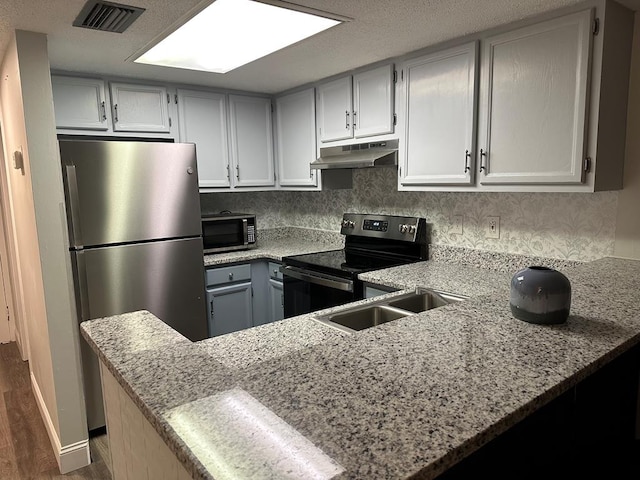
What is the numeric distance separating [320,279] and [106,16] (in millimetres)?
1737

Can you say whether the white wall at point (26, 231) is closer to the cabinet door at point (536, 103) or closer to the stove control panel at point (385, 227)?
the stove control panel at point (385, 227)

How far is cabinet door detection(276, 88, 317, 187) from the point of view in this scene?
3340 mm

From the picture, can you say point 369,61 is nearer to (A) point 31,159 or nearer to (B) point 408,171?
(B) point 408,171

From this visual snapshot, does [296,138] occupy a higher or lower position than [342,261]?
higher

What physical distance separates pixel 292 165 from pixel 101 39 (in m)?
1.67

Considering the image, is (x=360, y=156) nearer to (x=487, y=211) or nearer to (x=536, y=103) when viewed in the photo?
(x=487, y=211)

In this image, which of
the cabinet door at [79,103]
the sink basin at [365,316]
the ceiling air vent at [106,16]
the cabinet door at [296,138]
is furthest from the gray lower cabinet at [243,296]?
the ceiling air vent at [106,16]

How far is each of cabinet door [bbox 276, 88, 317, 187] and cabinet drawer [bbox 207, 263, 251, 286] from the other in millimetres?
813

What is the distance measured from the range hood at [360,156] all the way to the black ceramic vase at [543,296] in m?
1.52

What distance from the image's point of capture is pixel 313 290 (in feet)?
9.29

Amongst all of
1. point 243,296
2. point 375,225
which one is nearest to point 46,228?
point 243,296

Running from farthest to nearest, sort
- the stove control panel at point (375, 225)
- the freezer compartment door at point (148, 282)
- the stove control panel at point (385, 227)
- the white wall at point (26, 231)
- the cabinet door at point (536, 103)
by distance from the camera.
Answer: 1. the stove control panel at point (375, 225)
2. the stove control panel at point (385, 227)
3. the freezer compartment door at point (148, 282)
4. the white wall at point (26, 231)
5. the cabinet door at point (536, 103)

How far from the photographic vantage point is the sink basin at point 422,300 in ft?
6.77

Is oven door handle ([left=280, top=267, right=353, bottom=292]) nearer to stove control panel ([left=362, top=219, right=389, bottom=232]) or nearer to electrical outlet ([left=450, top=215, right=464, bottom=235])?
stove control panel ([left=362, top=219, right=389, bottom=232])
